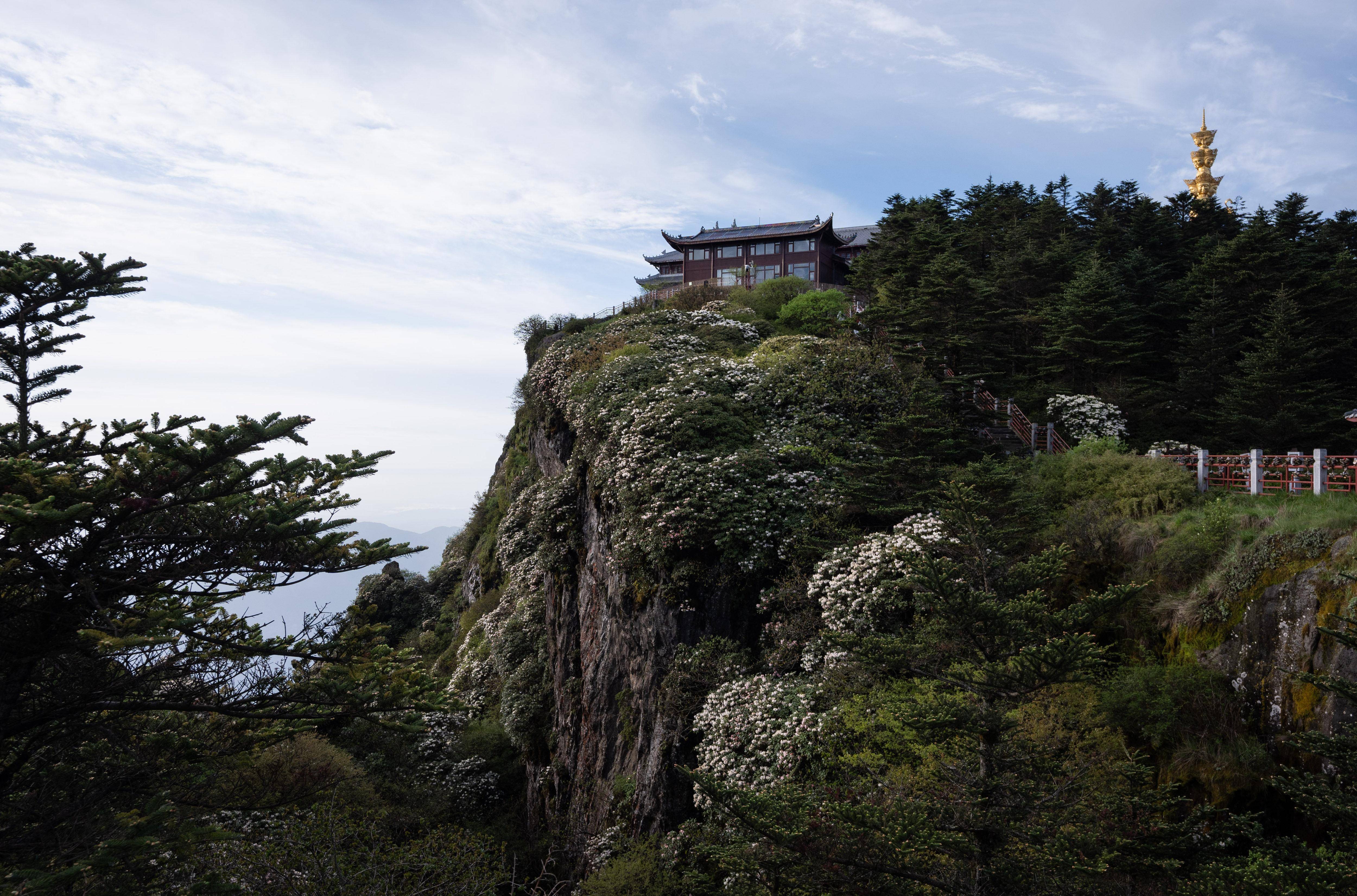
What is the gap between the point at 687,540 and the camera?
14.9 metres

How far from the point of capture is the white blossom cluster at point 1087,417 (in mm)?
21250

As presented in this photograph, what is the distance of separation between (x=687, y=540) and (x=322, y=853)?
8.46 metres

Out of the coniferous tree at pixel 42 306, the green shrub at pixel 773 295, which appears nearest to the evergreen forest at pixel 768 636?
the coniferous tree at pixel 42 306

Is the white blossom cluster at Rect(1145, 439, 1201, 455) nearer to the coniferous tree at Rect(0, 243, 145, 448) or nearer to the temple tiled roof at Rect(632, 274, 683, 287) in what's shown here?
the coniferous tree at Rect(0, 243, 145, 448)

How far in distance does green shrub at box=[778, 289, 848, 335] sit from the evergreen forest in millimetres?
2160

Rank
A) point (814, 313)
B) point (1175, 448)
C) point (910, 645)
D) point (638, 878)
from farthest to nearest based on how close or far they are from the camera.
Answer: point (814, 313) < point (1175, 448) < point (638, 878) < point (910, 645)

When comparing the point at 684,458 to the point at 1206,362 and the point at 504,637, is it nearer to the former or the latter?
the point at 504,637

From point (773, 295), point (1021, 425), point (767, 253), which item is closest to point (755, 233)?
point (767, 253)

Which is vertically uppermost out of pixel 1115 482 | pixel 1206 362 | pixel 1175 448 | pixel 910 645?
pixel 1206 362

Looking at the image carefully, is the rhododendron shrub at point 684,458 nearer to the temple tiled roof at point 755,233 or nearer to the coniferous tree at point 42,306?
the coniferous tree at point 42,306

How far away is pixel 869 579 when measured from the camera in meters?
12.4

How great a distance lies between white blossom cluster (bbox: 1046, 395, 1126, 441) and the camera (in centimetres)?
2125

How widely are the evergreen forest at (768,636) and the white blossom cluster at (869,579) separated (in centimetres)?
9

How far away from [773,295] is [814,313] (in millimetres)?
5514
